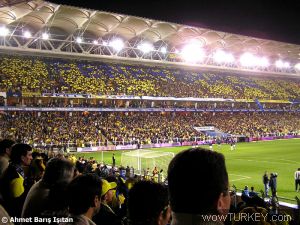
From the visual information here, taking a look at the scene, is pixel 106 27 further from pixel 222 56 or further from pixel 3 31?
pixel 222 56

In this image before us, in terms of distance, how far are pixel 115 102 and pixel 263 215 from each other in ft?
163

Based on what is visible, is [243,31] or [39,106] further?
[39,106]

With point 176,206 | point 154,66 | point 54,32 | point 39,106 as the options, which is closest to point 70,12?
point 54,32

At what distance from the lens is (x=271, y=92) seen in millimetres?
71312

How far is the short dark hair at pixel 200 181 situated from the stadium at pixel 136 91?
2289cm

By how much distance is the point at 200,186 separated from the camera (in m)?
2.02

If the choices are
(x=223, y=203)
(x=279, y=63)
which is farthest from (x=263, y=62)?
(x=223, y=203)

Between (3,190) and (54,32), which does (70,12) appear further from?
(3,190)

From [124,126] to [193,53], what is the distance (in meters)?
20.3

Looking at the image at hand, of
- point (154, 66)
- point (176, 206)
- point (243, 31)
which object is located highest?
point (154, 66)

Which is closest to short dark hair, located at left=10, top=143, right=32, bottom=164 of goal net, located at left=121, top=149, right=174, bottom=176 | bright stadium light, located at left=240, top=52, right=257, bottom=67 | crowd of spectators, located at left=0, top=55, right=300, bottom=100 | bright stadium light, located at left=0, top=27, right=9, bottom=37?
goal net, located at left=121, top=149, right=174, bottom=176

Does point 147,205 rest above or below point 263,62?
below

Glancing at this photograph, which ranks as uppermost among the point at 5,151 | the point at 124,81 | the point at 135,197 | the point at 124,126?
the point at 124,81

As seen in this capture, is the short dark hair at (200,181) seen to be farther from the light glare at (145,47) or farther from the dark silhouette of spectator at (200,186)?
the light glare at (145,47)
